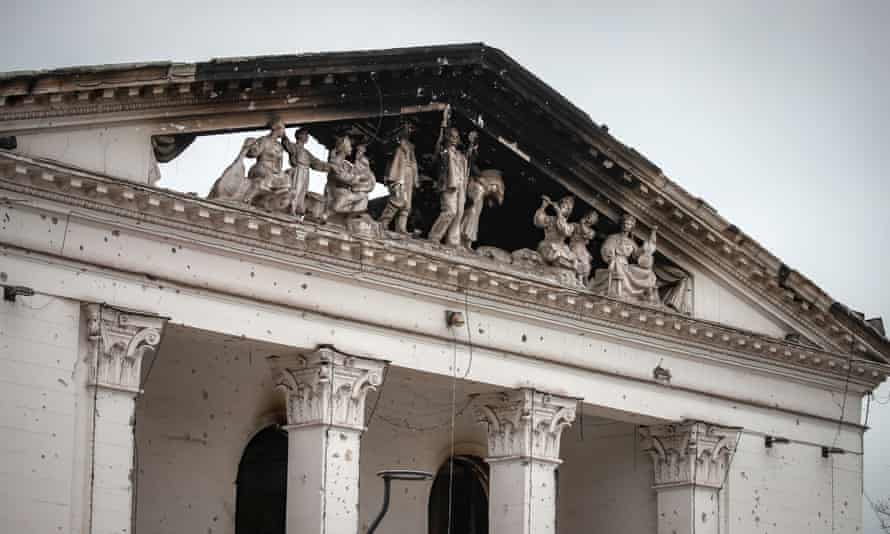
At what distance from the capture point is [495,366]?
995 inches

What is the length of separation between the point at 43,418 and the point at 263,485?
6.21 meters

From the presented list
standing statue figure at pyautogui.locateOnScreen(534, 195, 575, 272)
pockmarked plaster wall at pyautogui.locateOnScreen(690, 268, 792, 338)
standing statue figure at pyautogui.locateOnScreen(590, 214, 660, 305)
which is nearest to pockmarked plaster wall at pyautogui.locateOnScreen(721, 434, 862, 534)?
pockmarked plaster wall at pyautogui.locateOnScreen(690, 268, 792, 338)

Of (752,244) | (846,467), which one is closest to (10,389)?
(752,244)

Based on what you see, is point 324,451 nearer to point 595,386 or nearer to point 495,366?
point 495,366

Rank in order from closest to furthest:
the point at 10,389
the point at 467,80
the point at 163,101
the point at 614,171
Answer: the point at 10,389, the point at 163,101, the point at 467,80, the point at 614,171

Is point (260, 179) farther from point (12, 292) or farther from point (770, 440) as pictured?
point (770, 440)

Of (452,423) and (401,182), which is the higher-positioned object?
(401,182)

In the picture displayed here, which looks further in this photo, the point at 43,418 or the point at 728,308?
the point at 728,308

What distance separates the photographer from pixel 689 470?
2761 centimetres

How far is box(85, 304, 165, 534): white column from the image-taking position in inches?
824

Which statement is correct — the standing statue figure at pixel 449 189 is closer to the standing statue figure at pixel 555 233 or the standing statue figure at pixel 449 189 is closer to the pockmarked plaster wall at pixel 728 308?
the standing statue figure at pixel 555 233

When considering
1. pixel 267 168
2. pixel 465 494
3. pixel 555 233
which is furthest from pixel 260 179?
pixel 465 494

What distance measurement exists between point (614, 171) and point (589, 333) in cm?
241

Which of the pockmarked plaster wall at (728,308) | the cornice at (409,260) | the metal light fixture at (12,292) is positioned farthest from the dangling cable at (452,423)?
the metal light fixture at (12,292)
